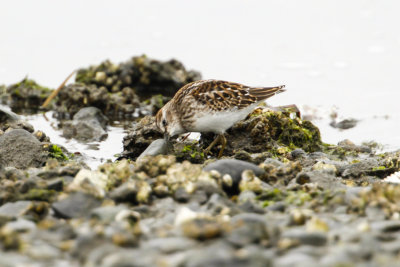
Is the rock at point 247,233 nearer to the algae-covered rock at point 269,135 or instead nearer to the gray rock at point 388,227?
the gray rock at point 388,227

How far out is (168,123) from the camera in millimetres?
8289

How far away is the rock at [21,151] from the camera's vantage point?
307 inches

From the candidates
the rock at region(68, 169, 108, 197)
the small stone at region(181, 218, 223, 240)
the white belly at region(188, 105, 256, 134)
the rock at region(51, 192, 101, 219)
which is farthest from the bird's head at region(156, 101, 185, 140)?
the small stone at region(181, 218, 223, 240)

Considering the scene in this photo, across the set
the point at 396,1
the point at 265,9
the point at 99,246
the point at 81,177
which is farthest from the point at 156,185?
the point at 396,1

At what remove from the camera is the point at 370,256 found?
403 centimetres

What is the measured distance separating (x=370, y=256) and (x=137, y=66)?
996cm

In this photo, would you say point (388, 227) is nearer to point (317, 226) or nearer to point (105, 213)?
point (317, 226)

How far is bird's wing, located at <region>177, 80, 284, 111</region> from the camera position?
837cm

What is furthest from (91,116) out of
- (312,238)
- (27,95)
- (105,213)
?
(312,238)

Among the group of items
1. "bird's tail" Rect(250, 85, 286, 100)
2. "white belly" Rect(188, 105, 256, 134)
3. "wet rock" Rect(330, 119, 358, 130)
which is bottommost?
"wet rock" Rect(330, 119, 358, 130)

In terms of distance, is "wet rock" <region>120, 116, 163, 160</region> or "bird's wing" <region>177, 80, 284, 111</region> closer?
"bird's wing" <region>177, 80, 284, 111</region>

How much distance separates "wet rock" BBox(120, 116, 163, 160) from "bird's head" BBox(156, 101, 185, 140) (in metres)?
0.29

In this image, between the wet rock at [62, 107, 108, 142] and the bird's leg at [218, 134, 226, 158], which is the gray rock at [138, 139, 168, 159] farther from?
the wet rock at [62, 107, 108, 142]

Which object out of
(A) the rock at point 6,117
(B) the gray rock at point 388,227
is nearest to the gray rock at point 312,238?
Answer: (B) the gray rock at point 388,227
